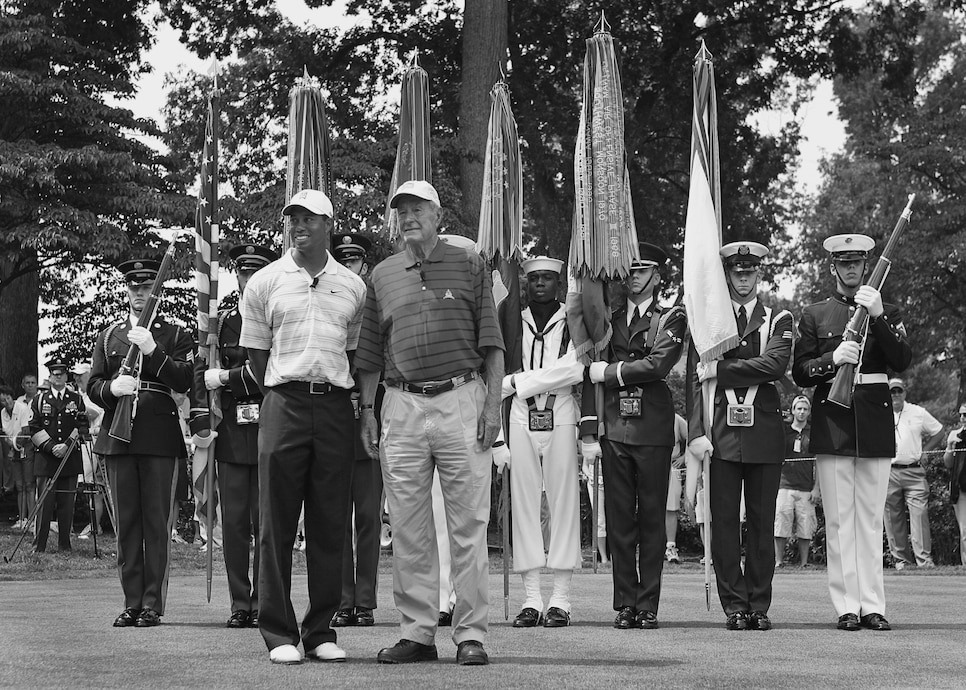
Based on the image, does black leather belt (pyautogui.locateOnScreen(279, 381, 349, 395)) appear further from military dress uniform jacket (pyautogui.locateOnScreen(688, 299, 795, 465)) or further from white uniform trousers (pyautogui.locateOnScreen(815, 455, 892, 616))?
white uniform trousers (pyautogui.locateOnScreen(815, 455, 892, 616))

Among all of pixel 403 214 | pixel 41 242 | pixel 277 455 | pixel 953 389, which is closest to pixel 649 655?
pixel 277 455

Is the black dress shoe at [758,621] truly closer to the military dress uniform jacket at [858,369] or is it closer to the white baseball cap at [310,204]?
the military dress uniform jacket at [858,369]

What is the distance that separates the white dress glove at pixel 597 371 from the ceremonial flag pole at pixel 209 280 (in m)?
2.47

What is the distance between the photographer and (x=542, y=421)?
9102 millimetres

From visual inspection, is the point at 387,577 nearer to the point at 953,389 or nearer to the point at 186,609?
the point at 186,609

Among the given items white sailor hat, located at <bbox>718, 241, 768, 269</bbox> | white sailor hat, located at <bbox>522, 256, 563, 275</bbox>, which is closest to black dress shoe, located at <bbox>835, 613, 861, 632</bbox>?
white sailor hat, located at <bbox>718, 241, 768, 269</bbox>

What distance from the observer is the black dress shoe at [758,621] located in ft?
28.3

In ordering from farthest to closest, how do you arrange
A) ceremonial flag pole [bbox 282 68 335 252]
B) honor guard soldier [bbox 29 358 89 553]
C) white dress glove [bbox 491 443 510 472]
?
honor guard soldier [bbox 29 358 89 553] < ceremonial flag pole [bbox 282 68 335 252] < white dress glove [bbox 491 443 510 472]

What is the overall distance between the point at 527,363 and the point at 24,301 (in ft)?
56.1

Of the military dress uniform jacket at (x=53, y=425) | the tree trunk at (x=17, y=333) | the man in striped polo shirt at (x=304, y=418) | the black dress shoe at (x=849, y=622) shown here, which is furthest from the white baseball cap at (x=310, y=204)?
the tree trunk at (x=17, y=333)

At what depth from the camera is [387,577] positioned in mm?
15211

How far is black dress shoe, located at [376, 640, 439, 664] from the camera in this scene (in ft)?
22.5

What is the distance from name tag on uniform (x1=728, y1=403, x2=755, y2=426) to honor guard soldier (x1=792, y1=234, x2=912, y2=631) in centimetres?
43

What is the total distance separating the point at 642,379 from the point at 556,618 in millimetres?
1640
